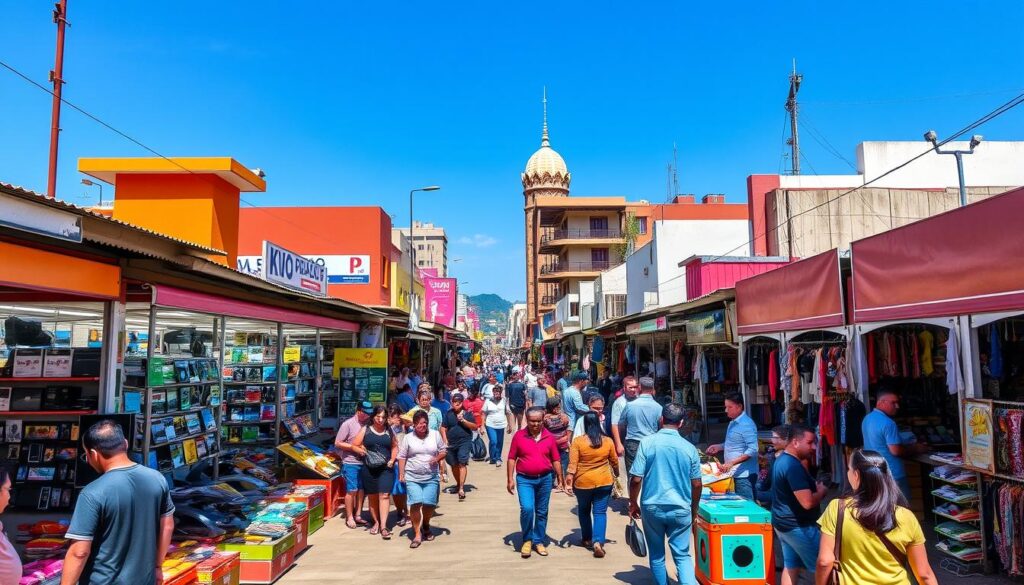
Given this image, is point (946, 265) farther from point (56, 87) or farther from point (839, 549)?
point (56, 87)

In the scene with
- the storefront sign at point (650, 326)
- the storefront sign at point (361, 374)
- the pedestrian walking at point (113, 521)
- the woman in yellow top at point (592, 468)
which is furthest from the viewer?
the storefront sign at point (650, 326)

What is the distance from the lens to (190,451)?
7.79 m

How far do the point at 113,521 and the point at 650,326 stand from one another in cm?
1265

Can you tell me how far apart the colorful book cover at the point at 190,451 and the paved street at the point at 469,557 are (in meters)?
1.74

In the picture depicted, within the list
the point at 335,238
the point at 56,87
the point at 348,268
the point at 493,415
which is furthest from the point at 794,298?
the point at 335,238

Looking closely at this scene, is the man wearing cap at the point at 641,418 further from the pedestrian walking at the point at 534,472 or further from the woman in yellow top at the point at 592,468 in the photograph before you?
the pedestrian walking at the point at 534,472

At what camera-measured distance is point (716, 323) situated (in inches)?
483

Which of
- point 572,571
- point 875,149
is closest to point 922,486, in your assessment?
point 572,571

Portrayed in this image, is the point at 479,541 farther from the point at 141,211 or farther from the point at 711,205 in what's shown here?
the point at 711,205

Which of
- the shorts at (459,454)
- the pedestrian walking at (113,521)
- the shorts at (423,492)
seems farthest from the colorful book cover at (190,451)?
the pedestrian walking at (113,521)

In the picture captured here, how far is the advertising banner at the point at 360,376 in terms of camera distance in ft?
43.2

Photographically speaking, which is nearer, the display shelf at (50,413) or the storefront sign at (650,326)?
the display shelf at (50,413)

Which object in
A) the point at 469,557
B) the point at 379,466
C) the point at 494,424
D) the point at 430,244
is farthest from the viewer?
the point at 430,244

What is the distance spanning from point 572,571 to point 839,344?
530 cm
